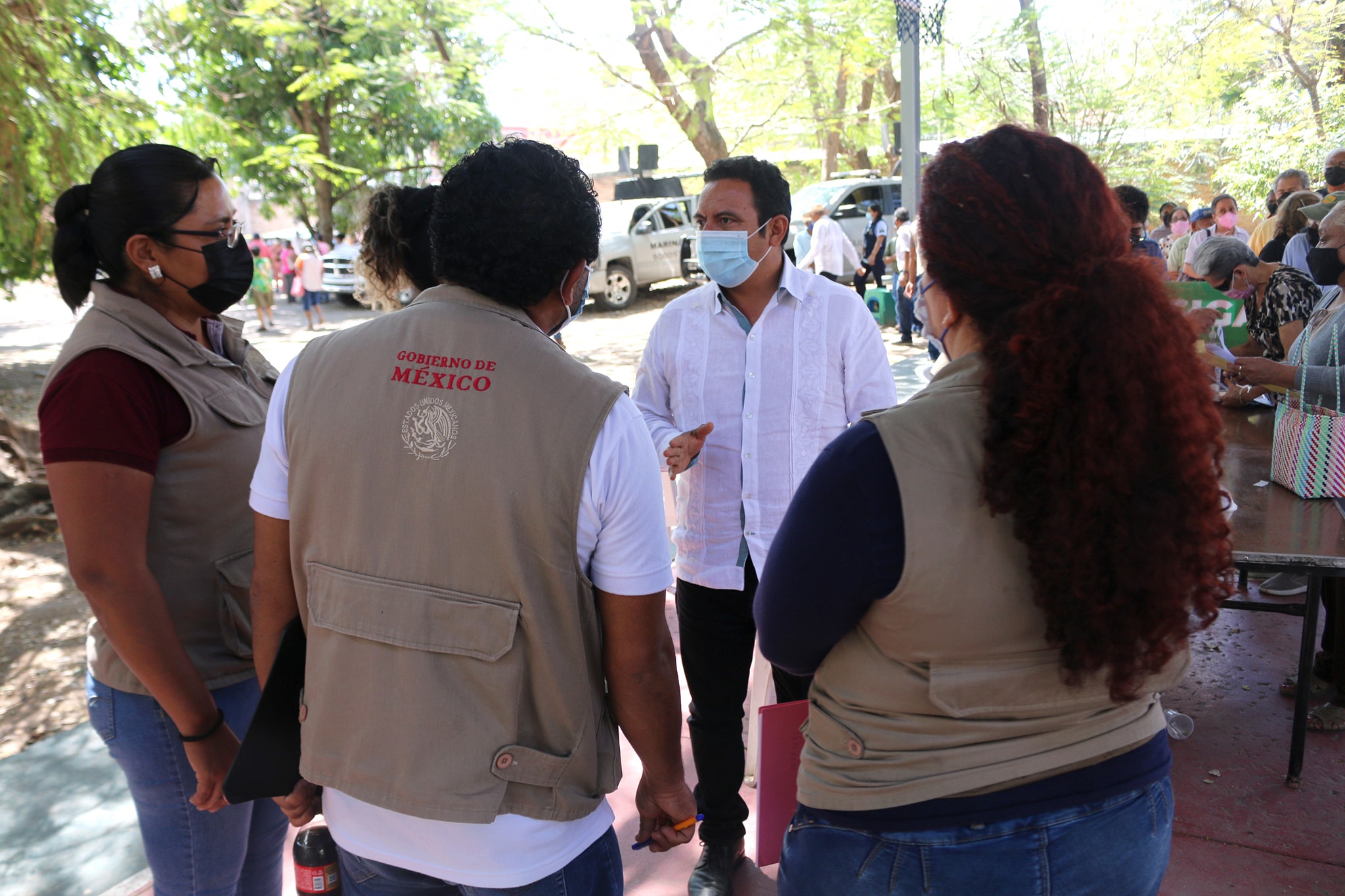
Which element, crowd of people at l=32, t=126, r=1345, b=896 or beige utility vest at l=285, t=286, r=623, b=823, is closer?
crowd of people at l=32, t=126, r=1345, b=896

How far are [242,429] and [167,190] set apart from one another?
504mm

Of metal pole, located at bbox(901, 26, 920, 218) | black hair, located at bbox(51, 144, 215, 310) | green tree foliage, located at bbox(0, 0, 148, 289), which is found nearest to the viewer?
black hair, located at bbox(51, 144, 215, 310)

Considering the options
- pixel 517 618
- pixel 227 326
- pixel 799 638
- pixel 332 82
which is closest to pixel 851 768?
pixel 799 638

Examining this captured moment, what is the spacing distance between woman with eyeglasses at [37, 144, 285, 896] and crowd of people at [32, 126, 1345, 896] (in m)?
0.01

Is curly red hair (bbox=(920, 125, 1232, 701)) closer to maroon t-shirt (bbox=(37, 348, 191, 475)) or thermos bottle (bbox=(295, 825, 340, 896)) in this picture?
thermos bottle (bbox=(295, 825, 340, 896))

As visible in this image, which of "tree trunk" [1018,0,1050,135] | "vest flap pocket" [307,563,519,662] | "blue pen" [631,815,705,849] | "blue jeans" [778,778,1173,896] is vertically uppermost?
"tree trunk" [1018,0,1050,135]

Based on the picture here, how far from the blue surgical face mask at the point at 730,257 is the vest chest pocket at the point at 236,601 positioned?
4.76 feet

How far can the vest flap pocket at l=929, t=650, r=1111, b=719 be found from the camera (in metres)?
1.26

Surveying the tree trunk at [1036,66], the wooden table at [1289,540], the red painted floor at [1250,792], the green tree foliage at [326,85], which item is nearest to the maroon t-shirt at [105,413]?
the wooden table at [1289,540]

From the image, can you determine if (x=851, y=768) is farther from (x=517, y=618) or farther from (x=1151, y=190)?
(x=1151, y=190)

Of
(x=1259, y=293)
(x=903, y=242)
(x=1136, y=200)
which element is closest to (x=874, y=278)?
(x=903, y=242)

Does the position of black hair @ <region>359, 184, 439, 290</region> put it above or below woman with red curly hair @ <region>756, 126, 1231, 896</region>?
above

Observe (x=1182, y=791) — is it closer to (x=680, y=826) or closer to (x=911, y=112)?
(x=680, y=826)

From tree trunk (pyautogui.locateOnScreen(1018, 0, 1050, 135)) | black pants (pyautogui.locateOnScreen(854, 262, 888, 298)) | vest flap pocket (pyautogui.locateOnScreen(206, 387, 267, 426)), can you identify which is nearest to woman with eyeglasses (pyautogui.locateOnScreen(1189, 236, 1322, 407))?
vest flap pocket (pyautogui.locateOnScreen(206, 387, 267, 426))
